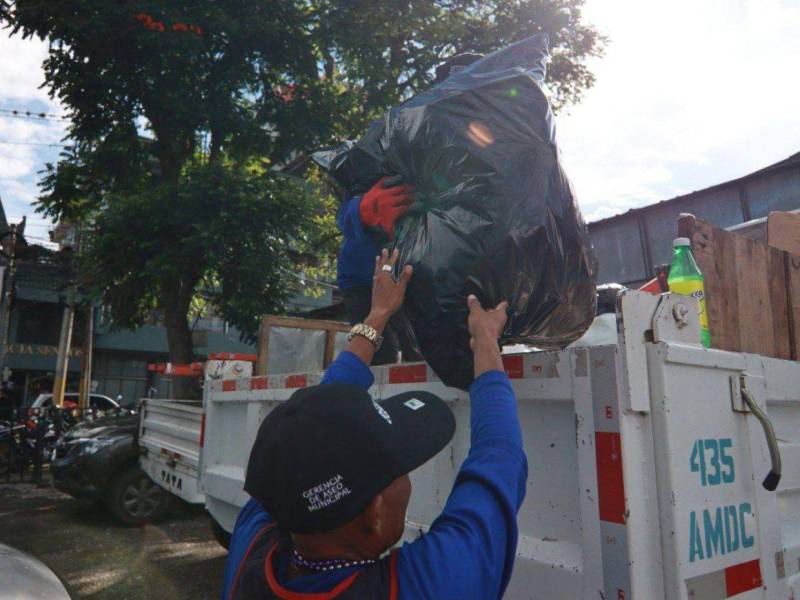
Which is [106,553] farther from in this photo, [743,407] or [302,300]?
[302,300]

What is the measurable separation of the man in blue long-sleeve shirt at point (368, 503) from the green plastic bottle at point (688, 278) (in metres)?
0.90

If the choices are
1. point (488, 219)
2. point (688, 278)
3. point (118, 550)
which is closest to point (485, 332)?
point (488, 219)

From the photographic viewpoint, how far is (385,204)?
6.32 feet

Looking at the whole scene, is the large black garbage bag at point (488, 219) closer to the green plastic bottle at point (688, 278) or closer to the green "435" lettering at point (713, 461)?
the green plastic bottle at point (688, 278)

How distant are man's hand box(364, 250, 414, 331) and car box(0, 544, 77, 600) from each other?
1597mm

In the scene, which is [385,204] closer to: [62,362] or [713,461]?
[713,461]

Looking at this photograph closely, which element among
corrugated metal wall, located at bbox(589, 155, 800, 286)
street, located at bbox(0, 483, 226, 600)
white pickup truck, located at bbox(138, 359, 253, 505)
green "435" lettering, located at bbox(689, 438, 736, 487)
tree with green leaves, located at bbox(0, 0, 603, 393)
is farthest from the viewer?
tree with green leaves, located at bbox(0, 0, 603, 393)

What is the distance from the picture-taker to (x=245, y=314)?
397 inches

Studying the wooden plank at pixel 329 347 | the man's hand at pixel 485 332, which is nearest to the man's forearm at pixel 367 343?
the man's hand at pixel 485 332

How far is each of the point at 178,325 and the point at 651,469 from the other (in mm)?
10685

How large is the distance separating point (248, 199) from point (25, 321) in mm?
19830

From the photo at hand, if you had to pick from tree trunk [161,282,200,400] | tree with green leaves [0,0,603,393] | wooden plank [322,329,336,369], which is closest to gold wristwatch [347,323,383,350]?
wooden plank [322,329,336,369]

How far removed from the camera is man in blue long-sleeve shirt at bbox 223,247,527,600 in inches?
40.1

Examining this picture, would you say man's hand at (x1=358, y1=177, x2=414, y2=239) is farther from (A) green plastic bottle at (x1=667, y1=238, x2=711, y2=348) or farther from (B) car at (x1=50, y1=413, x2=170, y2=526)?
(B) car at (x1=50, y1=413, x2=170, y2=526)
